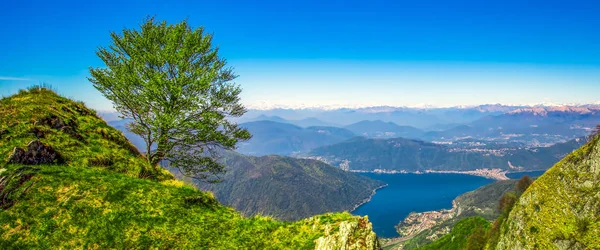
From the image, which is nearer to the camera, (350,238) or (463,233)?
(350,238)

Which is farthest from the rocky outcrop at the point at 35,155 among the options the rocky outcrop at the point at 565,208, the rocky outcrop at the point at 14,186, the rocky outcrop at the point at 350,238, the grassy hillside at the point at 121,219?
the rocky outcrop at the point at 565,208

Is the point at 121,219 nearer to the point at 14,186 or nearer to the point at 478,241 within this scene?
the point at 14,186

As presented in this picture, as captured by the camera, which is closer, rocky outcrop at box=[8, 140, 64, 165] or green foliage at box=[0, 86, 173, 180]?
rocky outcrop at box=[8, 140, 64, 165]

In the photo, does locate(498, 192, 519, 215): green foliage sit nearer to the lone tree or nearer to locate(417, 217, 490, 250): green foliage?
locate(417, 217, 490, 250): green foliage

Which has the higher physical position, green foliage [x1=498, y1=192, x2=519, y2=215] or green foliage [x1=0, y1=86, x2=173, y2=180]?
green foliage [x1=0, y1=86, x2=173, y2=180]

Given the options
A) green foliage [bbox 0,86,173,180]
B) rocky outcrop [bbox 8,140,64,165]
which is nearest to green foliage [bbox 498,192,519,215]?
green foliage [bbox 0,86,173,180]

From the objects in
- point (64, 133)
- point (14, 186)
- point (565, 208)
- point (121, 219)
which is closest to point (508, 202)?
point (565, 208)

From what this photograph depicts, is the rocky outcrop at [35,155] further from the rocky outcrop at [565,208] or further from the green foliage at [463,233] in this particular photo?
the green foliage at [463,233]
